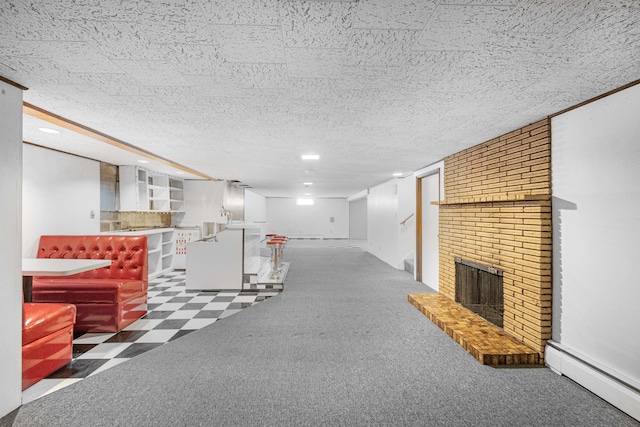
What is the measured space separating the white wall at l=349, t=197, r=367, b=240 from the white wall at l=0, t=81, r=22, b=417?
14.6 meters

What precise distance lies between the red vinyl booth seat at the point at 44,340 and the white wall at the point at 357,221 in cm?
1412

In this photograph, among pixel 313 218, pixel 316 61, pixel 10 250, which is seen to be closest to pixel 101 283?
pixel 10 250

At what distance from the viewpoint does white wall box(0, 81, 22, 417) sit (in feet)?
6.64

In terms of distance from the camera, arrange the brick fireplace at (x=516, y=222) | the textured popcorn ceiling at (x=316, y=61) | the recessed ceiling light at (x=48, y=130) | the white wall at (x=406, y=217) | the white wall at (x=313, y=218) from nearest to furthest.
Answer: the textured popcorn ceiling at (x=316, y=61), the brick fireplace at (x=516, y=222), the recessed ceiling light at (x=48, y=130), the white wall at (x=406, y=217), the white wall at (x=313, y=218)

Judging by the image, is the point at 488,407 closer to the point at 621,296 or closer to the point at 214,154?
the point at 621,296

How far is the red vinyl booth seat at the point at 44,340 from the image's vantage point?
2.34 metres

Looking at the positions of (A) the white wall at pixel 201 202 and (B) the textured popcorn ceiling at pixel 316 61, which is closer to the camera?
(B) the textured popcorn ceiling at pixel 316 61

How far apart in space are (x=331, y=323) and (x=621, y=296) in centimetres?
273

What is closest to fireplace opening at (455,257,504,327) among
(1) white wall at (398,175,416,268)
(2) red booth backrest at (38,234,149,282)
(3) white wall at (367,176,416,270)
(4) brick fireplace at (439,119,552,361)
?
(4) brick fireplace at (439,119,552,361)

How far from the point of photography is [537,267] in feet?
9.33

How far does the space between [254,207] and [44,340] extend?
1136 centimetres

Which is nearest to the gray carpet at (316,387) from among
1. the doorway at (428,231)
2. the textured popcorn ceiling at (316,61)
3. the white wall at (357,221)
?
the doorway at (428,231)

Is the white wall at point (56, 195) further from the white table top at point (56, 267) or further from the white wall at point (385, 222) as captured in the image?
the white wall at point (385, 222)

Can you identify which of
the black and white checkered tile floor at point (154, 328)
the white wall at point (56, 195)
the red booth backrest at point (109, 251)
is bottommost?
the black and white checkered tile floor at point (154, 328)
